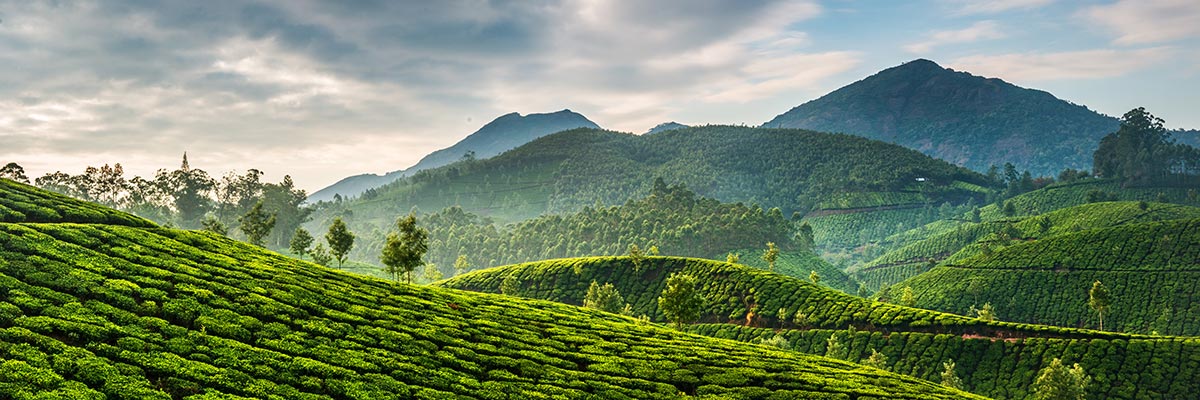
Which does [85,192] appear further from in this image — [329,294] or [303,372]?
[303,372]

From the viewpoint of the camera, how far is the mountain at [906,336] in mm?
70875

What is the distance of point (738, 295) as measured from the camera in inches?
3883

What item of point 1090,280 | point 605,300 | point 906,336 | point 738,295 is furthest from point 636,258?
point 1090,280

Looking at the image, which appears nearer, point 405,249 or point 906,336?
point 405,249

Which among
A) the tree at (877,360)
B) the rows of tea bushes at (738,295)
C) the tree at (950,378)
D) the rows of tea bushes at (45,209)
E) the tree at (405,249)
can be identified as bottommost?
the tree at (950,378)

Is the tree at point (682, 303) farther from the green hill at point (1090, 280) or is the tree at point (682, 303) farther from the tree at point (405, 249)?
the green hill at point (1090, 280)

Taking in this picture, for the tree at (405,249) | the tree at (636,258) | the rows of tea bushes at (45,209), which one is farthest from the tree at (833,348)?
the rows of tea bushes at (45,209)

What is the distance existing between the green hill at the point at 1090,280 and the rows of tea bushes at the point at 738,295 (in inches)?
1767

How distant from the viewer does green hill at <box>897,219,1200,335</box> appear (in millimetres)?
108062

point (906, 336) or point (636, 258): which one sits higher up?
point (636, 258)

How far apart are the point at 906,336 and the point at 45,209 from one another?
312ft

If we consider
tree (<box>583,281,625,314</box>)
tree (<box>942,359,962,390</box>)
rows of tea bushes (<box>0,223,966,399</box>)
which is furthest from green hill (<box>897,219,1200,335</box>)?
rows of tea bushes (<box>0,223,966,399</box>)

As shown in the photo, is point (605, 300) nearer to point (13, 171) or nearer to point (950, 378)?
point (950, 378)

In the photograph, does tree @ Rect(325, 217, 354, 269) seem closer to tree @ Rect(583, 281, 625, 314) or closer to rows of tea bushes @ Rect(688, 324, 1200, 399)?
tree @ Rect(583, 281, 625, 314)
